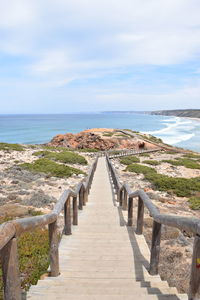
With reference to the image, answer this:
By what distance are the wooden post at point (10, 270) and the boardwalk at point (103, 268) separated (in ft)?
2.42

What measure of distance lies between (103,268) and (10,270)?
216 centimetres

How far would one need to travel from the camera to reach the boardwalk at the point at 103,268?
9.28ft

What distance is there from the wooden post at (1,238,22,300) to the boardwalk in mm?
739

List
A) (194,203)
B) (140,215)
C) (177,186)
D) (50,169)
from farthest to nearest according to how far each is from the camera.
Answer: (50,169), (177,186), (194,203), (140,215)

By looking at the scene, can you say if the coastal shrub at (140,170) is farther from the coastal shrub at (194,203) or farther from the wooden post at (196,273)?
the wooden post at (196,273)

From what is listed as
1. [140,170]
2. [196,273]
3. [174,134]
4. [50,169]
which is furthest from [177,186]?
[174,134]

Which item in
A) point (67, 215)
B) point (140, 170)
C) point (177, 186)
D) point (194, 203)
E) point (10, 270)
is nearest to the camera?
point (10, 270)

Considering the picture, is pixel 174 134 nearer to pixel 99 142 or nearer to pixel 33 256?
pixel 99 142

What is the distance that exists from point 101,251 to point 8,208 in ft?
15.7

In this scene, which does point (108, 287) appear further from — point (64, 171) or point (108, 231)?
point (64, 171)

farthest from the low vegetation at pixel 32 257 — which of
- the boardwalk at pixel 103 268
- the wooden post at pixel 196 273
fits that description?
the wooden post at pixel 196 273

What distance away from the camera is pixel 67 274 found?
3559 millimetres

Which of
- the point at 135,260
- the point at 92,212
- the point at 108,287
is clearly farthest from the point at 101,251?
the point at 92,212

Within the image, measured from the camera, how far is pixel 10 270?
2041mm
